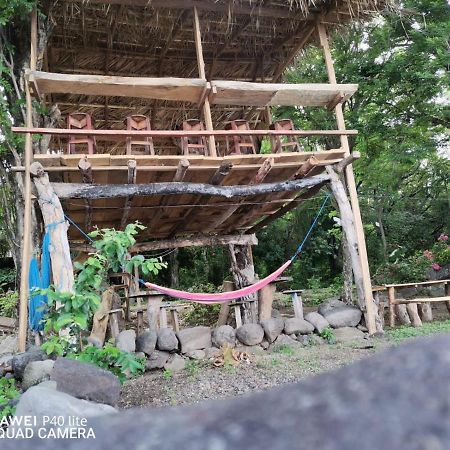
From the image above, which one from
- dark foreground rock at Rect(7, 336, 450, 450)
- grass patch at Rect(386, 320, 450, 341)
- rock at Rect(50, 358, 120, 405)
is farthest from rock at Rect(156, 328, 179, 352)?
dark foreground rock at Rect(7, 336, 450, 450)

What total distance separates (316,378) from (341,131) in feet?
17.6

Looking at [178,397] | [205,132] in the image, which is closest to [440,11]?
[205,132]

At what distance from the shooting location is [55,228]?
4.05 meters

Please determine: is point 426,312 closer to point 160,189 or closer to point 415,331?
point 415,331

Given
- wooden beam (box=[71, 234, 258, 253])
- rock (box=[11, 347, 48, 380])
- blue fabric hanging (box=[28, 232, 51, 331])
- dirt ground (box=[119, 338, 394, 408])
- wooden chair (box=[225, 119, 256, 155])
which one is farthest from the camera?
wooden beam (box=[71, 234, 258, 253])

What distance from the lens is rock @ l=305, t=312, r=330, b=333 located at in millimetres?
5542

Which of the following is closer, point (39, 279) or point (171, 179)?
point (39, 279)

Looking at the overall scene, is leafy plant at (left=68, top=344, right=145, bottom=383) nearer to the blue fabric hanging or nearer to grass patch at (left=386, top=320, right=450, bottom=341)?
the blue fabric hanging

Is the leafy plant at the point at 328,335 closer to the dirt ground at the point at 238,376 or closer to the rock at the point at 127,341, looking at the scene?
the dirt ground at the point at 238,376

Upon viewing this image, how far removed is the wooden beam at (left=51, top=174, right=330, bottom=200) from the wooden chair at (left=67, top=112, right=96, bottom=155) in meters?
0.47

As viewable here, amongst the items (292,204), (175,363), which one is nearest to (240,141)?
(292,204)

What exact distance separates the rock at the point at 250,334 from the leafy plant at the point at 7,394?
271cm

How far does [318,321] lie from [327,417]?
546cm

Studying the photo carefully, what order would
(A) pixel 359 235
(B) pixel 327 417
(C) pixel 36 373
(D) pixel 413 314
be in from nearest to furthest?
(B) pixel 327 417
(C) pixel 36 373
(A) pixel 359 235
(D) pixel 413 314
